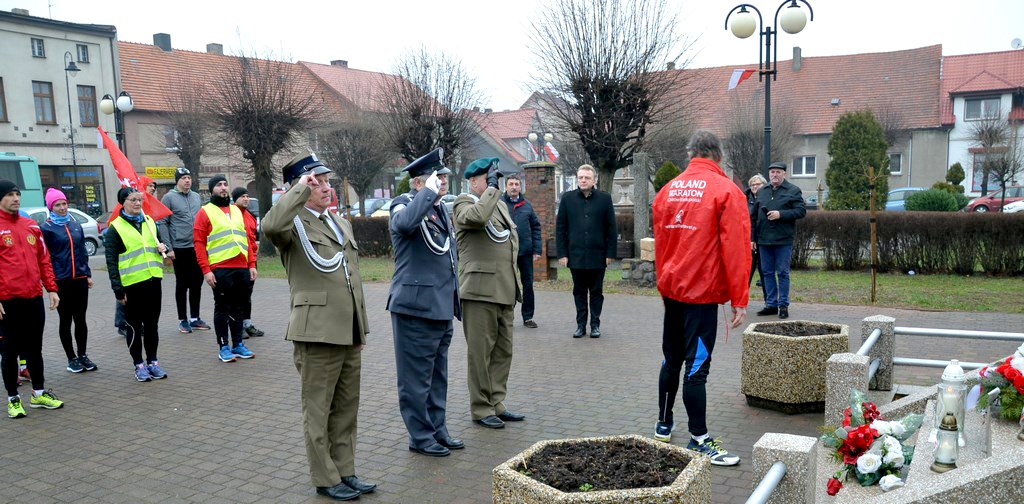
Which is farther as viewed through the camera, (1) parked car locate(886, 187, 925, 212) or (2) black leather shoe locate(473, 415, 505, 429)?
(1) parked car locate(886, 187, 925, 212)

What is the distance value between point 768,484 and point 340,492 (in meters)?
2.76

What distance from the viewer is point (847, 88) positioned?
4509cm

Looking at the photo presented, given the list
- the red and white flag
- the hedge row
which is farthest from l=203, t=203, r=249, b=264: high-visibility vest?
the hedge row

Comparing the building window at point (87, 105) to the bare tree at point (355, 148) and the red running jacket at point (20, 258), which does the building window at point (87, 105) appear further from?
the red running jacket at point (20, 258)

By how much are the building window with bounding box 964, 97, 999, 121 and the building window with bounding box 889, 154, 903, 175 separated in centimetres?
380

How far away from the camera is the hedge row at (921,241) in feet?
45.1

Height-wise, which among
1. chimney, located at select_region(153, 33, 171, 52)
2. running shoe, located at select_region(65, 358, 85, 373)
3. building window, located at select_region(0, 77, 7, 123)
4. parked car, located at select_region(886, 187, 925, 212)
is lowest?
running shoe, located at select_region(65, 358, 85, 373)

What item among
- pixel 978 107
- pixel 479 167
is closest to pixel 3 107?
pixel 479 167

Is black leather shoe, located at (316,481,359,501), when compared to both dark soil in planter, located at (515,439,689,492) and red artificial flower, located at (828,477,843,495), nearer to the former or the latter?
dark soil in planter, located at (515,439,689,492)

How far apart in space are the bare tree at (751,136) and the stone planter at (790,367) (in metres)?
31.3

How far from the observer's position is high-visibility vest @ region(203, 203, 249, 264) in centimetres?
862

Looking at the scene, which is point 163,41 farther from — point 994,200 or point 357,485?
point 357,485

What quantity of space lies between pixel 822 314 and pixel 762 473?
26.8 feet

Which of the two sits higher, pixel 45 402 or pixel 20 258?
pixel 20 258
